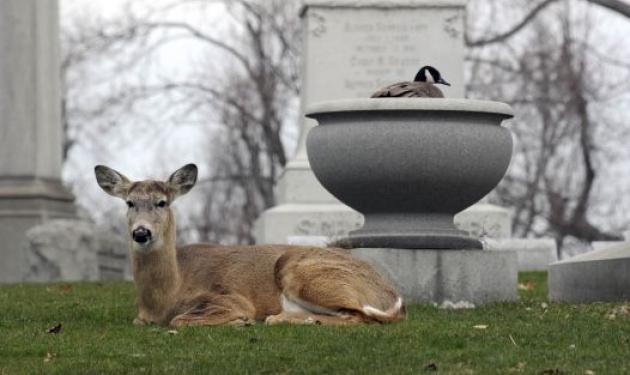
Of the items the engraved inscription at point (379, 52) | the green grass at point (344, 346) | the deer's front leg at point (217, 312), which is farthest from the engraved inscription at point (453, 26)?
the deer's front leg at point (217, 312)

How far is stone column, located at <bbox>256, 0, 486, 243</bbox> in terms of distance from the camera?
2362 cm

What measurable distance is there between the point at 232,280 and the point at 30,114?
13881 mm

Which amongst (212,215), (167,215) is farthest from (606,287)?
(212,215)

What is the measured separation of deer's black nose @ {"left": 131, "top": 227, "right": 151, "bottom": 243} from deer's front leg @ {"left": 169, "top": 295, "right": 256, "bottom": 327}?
0.59m

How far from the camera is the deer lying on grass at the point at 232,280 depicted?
38.9 feet

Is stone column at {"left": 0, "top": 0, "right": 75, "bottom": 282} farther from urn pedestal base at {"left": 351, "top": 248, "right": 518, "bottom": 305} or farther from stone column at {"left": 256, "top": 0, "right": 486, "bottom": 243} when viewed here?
urn pedestal base at {"left": 351, "top": 248, "right": 518, "bottom": 305}

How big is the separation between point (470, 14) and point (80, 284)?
25.6 meters

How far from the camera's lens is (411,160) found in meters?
14.5

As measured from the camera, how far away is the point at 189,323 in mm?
11953

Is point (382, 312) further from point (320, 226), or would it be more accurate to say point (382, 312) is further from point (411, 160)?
point (320, 226)

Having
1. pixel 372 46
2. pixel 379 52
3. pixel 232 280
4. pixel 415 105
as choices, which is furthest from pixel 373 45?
pixel 232 280

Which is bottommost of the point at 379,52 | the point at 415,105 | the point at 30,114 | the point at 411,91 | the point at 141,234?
the point at 141,234

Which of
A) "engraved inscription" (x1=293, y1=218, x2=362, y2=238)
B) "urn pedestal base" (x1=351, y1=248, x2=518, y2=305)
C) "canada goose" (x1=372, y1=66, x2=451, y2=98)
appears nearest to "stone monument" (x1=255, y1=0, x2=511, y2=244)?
"engraved inscription" (x1=293, y1=218, x2=362, y2=238)

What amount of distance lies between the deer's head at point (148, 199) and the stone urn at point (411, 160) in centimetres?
245
